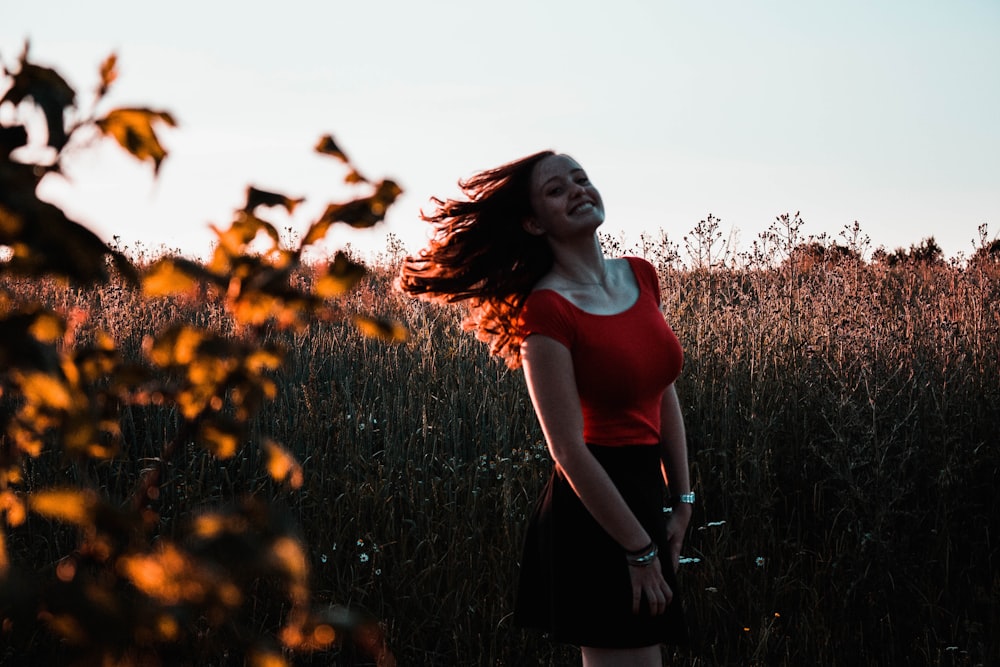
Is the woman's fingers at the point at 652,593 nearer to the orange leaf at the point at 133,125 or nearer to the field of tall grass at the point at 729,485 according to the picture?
the field of tall grass at the point at 729,485

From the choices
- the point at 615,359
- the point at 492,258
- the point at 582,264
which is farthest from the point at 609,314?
the point at 492,258

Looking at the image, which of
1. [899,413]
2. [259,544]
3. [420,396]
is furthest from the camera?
[420,396]

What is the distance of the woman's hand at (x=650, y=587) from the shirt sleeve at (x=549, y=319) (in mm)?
649

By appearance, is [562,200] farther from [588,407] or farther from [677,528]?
[677,528]

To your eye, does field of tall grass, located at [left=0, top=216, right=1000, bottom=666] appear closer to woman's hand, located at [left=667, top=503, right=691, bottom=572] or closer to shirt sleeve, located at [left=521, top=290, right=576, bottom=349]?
woman's hand, located at [left=667, top=503, right=691, bottom=572]

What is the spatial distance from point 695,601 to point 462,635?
0.97 meters

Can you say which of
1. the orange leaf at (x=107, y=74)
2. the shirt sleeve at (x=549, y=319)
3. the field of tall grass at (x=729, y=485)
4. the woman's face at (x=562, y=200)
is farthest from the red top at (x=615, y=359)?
the orange leaf at (x=107, y=74)

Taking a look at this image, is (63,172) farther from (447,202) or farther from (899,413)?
(899,413)

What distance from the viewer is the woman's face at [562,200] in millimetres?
2756

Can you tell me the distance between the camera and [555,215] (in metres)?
2.81

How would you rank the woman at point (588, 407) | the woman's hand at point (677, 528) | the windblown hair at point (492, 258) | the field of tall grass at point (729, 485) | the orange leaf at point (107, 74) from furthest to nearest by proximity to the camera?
the field of tall grass at point (729, 485) → the windblown hair at point (492, 258) → the woman's hand at point (677, 528) → the woman at point (588, 407) → the orange leaf at point (107, 74)

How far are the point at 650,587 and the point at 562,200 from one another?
1179 millimetres

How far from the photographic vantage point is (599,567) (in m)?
2.54

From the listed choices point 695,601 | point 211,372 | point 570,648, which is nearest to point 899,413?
point 695,601
